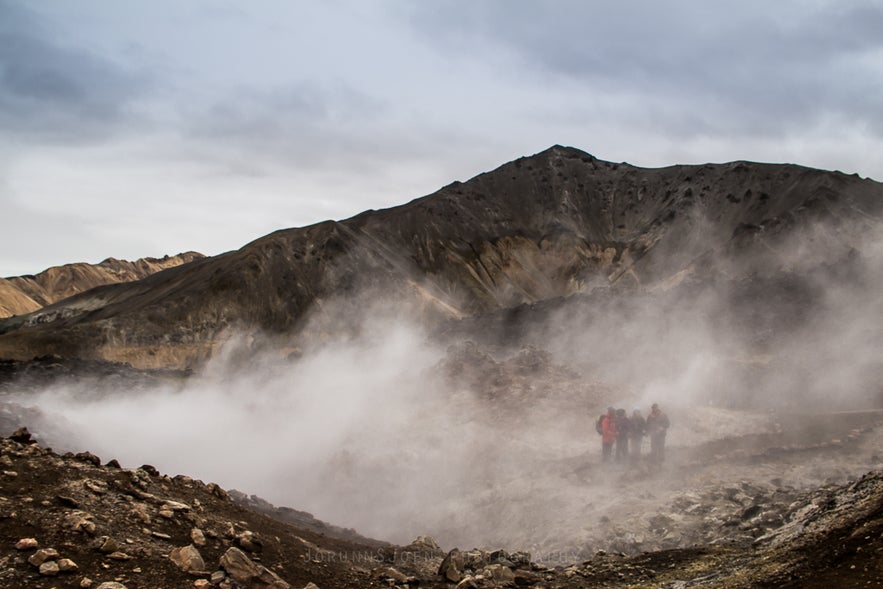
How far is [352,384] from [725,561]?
1830 cm

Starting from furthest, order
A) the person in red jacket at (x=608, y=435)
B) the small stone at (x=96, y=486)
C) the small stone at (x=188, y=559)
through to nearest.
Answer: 1. the person in red jacket at (x=608, y=435)
2. the small stone at (x=96, y=486)
3. the small stone at (x=188, y=559)

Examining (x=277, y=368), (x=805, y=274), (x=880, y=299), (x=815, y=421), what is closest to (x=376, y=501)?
(x=815, y=421)

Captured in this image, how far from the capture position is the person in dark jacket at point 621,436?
556 inches

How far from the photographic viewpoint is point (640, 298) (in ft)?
100

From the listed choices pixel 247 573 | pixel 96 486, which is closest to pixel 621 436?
pixel 247 573

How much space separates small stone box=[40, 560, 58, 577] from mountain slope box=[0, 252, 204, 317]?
403 ft

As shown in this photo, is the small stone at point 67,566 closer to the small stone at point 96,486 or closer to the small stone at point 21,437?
the small stone at point 96,486

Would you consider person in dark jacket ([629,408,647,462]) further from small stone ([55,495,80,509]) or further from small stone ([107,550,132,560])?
small stone ([55,495,80,509])

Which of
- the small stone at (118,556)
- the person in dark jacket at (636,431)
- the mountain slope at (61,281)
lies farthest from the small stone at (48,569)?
the mountain slope at (61,281)

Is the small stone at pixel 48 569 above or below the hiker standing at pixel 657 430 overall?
Answer: above

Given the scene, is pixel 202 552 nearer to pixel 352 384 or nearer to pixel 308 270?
pixel 352 384

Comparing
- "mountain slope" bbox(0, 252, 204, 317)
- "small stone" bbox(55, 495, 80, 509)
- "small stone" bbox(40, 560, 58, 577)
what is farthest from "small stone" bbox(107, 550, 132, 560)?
"mountain slope" bbox(0, 252, 204, 317)

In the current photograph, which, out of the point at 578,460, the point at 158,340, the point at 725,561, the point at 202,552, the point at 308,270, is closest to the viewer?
the point at 202,552

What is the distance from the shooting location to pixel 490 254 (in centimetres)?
7712
